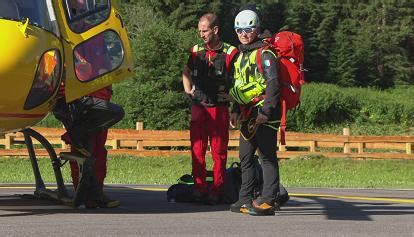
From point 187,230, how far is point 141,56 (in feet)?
115

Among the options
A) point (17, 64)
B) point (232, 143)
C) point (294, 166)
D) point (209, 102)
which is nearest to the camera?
point (17, 64)

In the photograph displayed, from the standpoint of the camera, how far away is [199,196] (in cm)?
812

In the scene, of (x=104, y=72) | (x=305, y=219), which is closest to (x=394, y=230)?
(x=305, y=219)

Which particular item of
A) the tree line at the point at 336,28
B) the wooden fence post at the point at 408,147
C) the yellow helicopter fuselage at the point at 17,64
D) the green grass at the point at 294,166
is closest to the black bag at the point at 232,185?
the yellow helicopter fuselage at the point at 17,64

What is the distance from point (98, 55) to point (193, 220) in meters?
1.84

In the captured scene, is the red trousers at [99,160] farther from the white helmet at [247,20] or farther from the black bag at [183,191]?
the white helmet at [247,20]

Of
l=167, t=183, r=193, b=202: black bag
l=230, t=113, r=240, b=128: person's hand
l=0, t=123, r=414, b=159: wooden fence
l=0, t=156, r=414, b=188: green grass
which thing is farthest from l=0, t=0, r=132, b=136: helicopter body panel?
l=0, t=123, r=414, b=159: wooden fence

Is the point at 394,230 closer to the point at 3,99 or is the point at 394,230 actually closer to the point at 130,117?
the point at 3,99

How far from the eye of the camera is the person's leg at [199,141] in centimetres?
810

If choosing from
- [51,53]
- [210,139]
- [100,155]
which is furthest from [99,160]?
[51,53]

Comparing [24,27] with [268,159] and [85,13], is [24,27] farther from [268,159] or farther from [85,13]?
[268,159]

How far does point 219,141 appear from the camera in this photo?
26.6ft

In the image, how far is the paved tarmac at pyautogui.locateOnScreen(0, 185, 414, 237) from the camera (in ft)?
19.9

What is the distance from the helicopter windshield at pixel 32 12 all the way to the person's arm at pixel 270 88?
6.56ft
